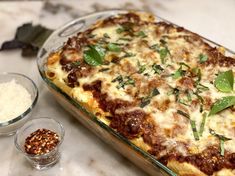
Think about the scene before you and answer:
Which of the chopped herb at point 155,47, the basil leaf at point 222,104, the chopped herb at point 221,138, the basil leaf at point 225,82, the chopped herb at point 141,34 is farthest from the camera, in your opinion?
the chopped herb at point 141,34

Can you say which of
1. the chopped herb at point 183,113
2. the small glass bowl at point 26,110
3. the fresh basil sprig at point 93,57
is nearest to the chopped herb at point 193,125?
the chopped herb at point 183,113

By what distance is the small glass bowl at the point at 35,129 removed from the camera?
2.05 metres

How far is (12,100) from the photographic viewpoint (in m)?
2.31

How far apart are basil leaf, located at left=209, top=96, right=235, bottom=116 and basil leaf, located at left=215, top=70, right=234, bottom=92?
8 centimetres

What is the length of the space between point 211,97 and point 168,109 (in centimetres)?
21

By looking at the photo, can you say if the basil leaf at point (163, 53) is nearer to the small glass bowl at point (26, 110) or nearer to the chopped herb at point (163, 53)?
the chopped herb at point (163, 53)

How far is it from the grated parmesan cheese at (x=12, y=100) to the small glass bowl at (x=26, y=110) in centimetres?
3

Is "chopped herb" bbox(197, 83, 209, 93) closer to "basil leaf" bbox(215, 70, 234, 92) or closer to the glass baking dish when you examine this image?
"basil leaf" bbox(215, 70, 234, 92)

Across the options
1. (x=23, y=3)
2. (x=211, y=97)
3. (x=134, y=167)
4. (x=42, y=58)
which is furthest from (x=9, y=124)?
(x=23, y=3)

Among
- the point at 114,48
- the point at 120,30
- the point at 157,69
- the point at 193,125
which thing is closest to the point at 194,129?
the point at 193,125

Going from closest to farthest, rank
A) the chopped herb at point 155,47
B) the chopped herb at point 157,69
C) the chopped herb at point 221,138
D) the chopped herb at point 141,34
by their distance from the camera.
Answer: the chopped herb at point 221,138 → the chopped herb at point 157,69 → the chopped herb at point 155,47 → the chopped herb at point 141,34

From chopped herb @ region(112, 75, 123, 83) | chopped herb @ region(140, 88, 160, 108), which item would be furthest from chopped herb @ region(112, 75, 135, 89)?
chopped herb @ region(140, 88, 160, 108)

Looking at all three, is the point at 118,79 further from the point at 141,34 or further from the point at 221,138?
the point at 221,138

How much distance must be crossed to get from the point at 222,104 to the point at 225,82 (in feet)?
0.51
